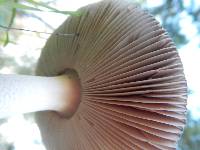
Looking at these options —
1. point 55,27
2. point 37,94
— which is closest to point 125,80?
point 37,94

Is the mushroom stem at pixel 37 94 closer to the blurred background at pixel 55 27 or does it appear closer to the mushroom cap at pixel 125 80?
the mushroom cap at pixel 125 80

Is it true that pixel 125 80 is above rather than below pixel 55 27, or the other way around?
below

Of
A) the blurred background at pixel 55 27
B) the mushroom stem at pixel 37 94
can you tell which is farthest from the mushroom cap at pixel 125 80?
the blurred background at pixel 55 27

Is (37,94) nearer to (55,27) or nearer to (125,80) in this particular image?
(125,80)

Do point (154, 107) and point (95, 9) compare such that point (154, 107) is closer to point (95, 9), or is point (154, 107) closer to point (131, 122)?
point (131, 122)

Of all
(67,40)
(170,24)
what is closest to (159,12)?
(170,24)

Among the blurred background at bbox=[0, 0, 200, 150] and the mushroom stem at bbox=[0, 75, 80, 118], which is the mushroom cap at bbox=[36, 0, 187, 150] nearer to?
the mushroom stem at bbox=[0, 75, 80, 118]
